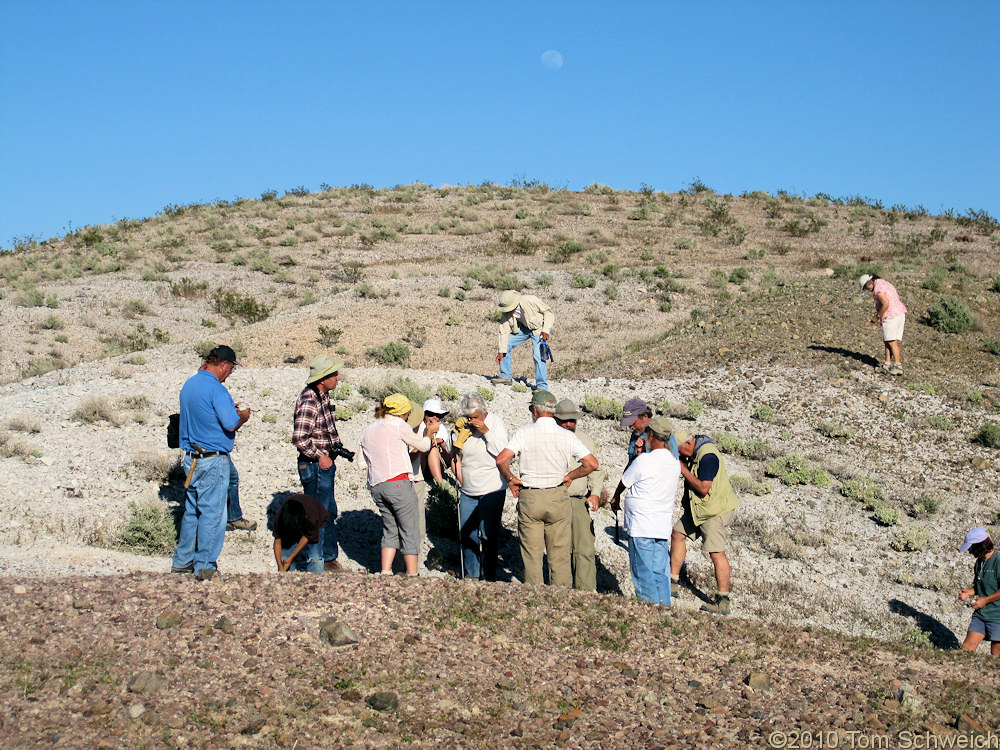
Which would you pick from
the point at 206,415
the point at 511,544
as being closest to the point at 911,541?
the point at 511,544

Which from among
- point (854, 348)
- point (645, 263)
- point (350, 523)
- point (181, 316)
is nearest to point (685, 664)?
point (350, 523)

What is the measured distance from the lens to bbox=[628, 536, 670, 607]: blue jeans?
6.38m

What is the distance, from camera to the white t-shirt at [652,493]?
248 inches

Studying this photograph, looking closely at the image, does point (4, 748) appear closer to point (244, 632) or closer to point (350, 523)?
point (244, 632)

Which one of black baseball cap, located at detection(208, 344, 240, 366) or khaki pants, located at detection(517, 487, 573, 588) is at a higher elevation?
black baseball cap, located at detection(208, 344, 240, 366)

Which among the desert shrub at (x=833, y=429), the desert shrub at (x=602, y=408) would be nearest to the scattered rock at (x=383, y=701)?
the desert shrub at (x=602, y=408)

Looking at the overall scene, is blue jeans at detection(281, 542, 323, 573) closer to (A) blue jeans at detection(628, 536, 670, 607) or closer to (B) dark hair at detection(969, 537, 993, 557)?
(A) blue jeans at detection(628, 536, 670, 607)

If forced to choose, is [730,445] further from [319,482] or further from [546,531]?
[319,482]

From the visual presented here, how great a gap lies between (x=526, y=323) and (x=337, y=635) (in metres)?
7.55

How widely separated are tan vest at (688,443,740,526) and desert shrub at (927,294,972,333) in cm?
A: 1090

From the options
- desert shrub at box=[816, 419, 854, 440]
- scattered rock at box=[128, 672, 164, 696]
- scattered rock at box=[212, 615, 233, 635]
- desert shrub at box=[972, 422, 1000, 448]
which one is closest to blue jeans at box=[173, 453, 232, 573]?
scattered rock at box=[212, 615, 233, 635]

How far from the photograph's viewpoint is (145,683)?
174 inches

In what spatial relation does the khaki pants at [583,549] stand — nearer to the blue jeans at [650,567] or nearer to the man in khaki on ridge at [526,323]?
the blue jeans at [650,567]

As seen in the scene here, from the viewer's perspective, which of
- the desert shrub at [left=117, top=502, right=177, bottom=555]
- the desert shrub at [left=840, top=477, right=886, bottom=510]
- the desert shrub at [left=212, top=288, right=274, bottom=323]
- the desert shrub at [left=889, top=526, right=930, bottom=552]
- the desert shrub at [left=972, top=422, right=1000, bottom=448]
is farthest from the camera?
the desert shrub at [left=212, top=288, right=274, bottom=323]
